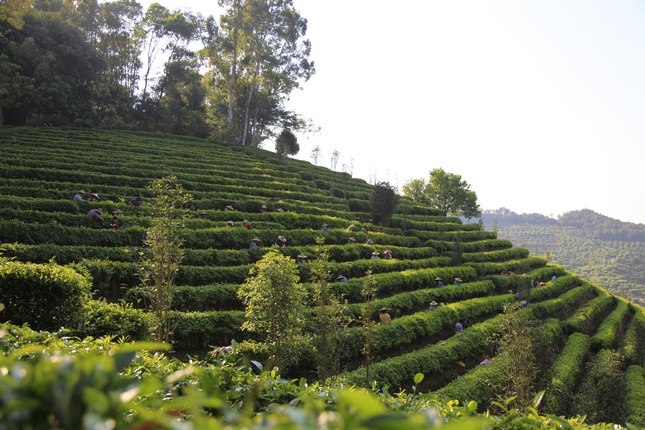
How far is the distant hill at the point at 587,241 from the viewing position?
109 m

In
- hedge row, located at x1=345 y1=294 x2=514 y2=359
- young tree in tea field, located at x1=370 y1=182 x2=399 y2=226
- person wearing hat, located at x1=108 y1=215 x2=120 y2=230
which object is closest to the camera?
hedge row, located at x1=345 y1=294 x2=514 y2=359

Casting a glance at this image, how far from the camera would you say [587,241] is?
5827 inches

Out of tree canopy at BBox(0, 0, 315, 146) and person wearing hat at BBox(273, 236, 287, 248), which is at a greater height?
tree canopy at BBox(0, 0, 315, 146)

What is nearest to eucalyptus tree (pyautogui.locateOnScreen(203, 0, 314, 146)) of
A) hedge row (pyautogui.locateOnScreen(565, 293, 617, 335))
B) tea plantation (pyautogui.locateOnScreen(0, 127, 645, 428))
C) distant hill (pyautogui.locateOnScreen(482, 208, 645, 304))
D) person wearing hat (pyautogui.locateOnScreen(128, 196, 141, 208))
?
tea plantation (pyautogui.locateOnScreen(0, 127, 645, 428))

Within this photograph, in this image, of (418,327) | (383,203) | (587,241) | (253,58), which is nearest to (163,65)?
(253,58)

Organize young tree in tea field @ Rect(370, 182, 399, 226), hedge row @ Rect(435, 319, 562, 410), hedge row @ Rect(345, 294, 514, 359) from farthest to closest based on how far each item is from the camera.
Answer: young tree in tea field @ Rect(370, 182, 399, 226)
hedge row @ Rect(345, 294, 514, 359)
hedge row @ Rect(435, 319, 562, 410)

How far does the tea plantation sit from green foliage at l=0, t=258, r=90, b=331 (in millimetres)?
21

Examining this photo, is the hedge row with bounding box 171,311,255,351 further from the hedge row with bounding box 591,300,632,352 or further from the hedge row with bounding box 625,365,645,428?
the hedge row with bounding box 591,300,632,352

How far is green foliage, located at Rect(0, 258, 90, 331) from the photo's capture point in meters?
6.51

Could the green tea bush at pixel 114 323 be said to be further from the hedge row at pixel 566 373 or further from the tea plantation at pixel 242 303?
the hedge row at pixel 566 373

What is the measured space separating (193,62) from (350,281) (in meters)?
33.6

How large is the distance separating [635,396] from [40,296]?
55.5ft

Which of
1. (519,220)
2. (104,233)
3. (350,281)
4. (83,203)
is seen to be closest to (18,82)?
(83,203)

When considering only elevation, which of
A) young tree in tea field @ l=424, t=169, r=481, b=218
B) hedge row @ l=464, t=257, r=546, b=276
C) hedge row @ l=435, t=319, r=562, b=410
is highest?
young tree in tea field @ l=424, t=169, r=481, b=218
